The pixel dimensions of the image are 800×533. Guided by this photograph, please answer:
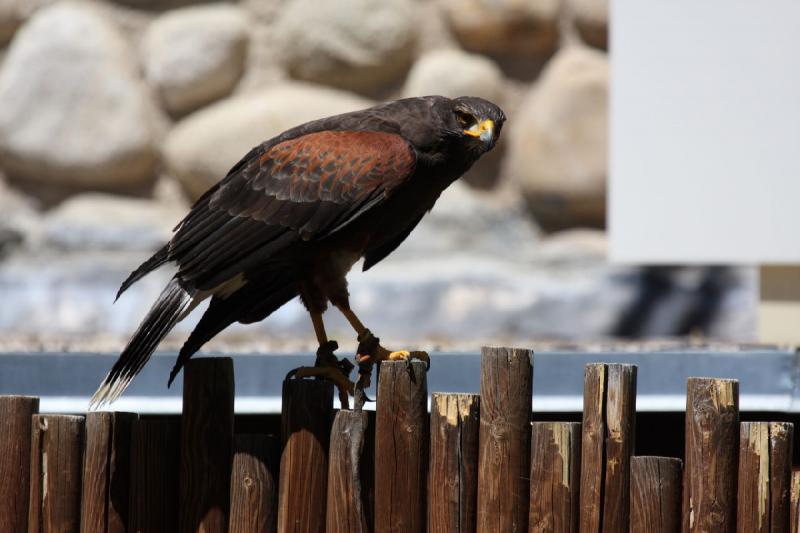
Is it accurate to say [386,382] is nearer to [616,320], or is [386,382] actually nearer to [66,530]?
[66,530]

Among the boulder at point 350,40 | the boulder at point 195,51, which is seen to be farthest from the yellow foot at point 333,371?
the boulder at point 195,51

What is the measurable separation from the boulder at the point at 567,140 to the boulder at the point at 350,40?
2.22 ft

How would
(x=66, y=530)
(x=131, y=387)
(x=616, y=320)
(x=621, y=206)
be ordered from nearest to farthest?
(x=66, y=530) → (x=131, y=387) → (x=621, y=206) → (x=616, y=320)

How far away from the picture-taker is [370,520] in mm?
3641

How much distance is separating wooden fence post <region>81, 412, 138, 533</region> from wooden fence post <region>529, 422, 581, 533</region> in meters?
1.09

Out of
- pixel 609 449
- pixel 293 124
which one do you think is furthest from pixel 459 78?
pixel 609 449

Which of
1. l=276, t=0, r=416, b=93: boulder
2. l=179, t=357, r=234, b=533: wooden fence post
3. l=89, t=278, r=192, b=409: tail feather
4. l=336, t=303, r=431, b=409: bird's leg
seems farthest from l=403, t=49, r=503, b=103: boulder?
l=179, t=357, r=234, b=533: wooden fence post

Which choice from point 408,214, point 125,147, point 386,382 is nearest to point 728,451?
point 386,382

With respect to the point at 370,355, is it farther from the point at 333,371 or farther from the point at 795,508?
the point at 795,508

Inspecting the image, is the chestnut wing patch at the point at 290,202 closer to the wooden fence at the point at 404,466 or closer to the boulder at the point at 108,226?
the wooden fence at the point at 404,466

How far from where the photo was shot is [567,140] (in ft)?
22.6

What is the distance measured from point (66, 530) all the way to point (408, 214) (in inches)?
55.6

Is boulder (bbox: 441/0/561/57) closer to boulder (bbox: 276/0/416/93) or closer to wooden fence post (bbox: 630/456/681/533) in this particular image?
boulder (bbox: 276/0/416/93)

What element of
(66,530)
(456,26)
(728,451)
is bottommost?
(66,530)
